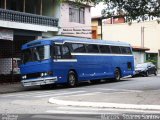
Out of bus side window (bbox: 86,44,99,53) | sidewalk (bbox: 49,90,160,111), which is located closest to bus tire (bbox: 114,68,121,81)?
Result: bus side window (bbox: 86,44,99,53)

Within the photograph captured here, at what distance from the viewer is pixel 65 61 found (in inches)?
1072

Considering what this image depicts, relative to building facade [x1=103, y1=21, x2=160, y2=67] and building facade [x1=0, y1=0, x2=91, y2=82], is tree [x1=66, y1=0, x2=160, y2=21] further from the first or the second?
building facade [x1=103, y1=21, x2=160, y2=67]

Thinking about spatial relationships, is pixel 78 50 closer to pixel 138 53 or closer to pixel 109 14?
pixel 109 14

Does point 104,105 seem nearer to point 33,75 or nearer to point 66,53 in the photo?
point 33,75

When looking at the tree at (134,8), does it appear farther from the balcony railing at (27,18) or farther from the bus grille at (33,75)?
the balcony railing at (27,18)

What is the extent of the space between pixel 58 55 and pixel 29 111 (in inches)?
485

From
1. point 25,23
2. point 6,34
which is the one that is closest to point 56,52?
point 6,34

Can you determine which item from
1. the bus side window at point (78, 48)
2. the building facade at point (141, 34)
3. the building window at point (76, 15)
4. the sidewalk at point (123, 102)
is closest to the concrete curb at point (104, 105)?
the sidewalk at point (123, 102)

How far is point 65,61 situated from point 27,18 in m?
7.10

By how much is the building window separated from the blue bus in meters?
7.66

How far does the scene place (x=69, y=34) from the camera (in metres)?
37.2

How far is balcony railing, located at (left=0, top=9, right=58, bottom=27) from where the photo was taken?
3113 cm

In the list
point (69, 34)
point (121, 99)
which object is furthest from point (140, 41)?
point (121, 99)

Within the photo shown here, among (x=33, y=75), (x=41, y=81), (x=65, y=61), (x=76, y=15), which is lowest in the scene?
(x=41, y=81)
